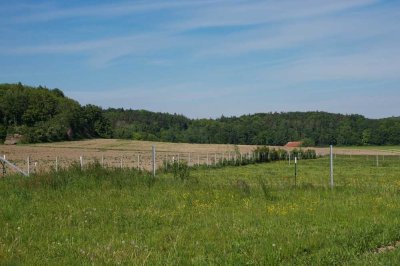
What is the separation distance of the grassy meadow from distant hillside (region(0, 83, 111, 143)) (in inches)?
3963

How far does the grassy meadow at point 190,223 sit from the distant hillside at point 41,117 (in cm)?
10066

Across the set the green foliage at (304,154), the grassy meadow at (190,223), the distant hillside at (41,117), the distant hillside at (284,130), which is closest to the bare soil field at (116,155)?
the green foliage at (304,154)

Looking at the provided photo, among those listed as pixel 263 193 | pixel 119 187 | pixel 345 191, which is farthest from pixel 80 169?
pixel 345 191

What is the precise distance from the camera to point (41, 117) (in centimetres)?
12350

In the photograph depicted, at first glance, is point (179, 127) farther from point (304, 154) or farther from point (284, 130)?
point (304, 154)

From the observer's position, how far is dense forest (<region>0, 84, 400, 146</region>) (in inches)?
4678

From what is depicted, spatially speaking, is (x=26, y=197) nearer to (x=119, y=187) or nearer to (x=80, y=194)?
(x=80, y=194)

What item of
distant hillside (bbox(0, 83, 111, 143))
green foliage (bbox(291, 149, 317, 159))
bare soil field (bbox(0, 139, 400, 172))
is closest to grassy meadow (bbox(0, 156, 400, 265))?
bare soil field (bbox(0, 139, 400, 172))

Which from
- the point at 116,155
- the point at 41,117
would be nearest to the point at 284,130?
the point at 41,117

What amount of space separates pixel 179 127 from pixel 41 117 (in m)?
59.9

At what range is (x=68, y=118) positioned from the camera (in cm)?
12256

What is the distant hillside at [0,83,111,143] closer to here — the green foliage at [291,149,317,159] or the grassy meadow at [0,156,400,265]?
the green foliage at [291,149,317,159]

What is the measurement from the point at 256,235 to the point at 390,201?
606 cm

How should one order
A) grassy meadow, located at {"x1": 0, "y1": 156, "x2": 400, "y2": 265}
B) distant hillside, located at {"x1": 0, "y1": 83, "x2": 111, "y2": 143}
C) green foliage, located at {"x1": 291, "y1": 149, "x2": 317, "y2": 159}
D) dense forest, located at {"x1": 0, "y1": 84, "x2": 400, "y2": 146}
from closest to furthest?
grassy meadow, located at {"x1": 0, "y1": 156, "x2": 400, "y2": 265}
green foliage, located at {"x1": 291, "y1": 149, "x2": 317, "y2": 159}
distant hillside, located at {"x1": 0, "y1": 83, "x2": 111, "y2": 143}
dense forest, located at {"x1": 0, "y1": 84, "x2": 400, "y2": 146}
